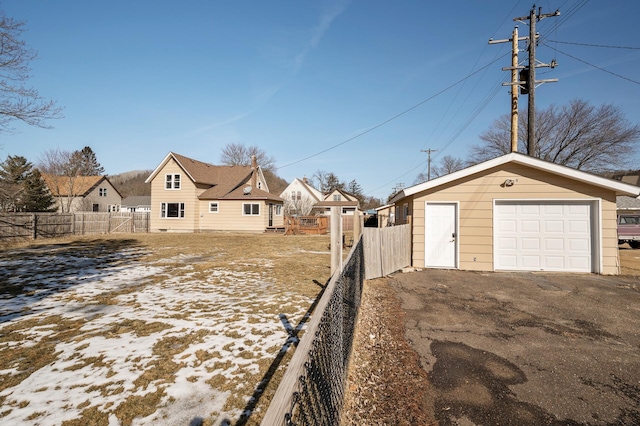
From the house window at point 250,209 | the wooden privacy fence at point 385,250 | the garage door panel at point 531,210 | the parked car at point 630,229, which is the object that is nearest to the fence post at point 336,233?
the wooden privacy fence at point 385,250

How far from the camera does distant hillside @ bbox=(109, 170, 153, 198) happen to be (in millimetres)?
65938

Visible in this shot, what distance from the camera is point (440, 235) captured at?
958cm

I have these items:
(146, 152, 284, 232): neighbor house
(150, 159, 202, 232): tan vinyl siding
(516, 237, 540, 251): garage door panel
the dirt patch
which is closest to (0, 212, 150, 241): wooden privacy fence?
(150, 159, 202, 232): tan vinyl siding

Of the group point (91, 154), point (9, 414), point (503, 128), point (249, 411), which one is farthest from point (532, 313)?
point (91, 154)

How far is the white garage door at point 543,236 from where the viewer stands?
8.76 m

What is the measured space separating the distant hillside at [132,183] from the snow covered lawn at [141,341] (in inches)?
2470

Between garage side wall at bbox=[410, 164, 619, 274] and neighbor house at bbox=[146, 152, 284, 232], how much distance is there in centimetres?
1590

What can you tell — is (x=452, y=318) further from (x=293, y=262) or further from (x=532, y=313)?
(x=293, y=262)

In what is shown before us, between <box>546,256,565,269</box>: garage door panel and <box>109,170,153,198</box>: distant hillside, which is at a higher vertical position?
<box>109,170,153,198</box>: distant hillside

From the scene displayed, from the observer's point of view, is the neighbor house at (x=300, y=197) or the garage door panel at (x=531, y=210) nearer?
the garage door panel at (x=531, y=210)

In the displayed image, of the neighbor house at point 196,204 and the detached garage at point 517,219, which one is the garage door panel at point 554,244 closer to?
the detached garage at point 517,219

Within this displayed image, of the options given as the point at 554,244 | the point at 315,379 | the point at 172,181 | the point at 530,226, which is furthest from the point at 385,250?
the point at 172,181

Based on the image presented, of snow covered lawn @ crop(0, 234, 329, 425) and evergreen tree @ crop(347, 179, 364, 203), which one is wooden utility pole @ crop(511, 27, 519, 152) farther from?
evergreen tree @ crop(347, 179, 364, 203)

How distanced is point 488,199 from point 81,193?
4783 cm
